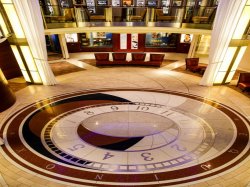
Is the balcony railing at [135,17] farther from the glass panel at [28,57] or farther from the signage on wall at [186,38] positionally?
the signage on wall at [186,38]

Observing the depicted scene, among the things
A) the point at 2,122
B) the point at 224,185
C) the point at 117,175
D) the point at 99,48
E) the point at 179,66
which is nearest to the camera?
the point at 224,185

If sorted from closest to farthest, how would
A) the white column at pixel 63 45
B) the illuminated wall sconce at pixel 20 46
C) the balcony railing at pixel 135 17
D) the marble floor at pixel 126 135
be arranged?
the marble floor at pixel 126 135
the illuminated wall sconce at pixel 20 46
the balcony railing at pixel 135 17
the white column at pixel 63 45

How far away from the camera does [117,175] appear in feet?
20.6

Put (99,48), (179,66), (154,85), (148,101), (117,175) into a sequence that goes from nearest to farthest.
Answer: (117,175)
(148,101)
(154,85)
(179,66)
(99,48)

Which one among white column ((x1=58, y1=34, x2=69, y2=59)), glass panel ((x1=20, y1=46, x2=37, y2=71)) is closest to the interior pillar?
glass panel ((x1=20, y1=46, x2=37, y2=71))

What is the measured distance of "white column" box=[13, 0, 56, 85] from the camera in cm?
1090

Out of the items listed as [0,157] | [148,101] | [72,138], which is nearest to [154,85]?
[148,101]

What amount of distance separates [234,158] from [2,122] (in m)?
9.06

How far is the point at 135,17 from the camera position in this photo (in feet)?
55.2

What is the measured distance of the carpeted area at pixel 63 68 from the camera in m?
16.1

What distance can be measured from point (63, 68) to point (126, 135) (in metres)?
10.7

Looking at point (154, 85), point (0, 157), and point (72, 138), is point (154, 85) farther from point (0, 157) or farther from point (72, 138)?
point (0, 157)

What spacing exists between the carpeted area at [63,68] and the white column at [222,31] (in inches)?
369

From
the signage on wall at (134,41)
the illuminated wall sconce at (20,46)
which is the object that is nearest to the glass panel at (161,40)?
the signage on wall at (134,41)
